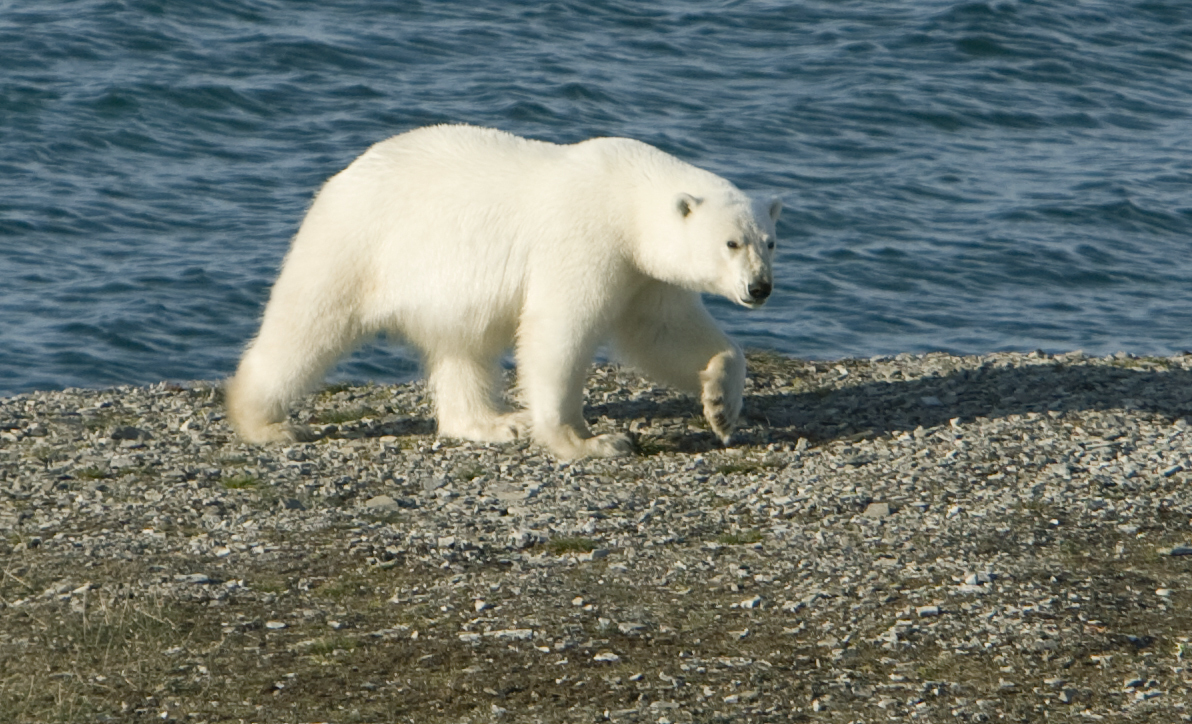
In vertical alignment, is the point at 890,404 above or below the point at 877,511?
below

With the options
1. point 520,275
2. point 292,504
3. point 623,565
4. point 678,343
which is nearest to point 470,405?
point 520,275

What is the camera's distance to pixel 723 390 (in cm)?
688

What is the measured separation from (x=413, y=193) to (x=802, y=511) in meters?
2.36

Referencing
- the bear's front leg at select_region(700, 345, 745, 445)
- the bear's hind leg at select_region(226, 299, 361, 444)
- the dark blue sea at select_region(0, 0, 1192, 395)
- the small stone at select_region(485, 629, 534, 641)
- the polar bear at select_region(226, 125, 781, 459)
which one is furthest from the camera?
the dark blue sea at select_region(0, 0, 1192, 395)

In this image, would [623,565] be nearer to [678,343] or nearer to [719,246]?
[719,246]

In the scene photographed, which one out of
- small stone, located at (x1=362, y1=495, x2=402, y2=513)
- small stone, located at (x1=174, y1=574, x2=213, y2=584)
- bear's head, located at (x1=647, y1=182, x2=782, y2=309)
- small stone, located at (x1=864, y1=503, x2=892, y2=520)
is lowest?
small stone, located at (x1=362, y1=495, x2=402, y2=513)

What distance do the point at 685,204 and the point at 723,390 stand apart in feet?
2.87

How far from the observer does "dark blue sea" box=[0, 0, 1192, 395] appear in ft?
42.5

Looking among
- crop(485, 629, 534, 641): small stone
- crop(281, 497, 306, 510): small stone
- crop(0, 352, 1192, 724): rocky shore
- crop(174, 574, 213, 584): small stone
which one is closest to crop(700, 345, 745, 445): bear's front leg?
crop(0, 352, 1192, 724): rocky shore

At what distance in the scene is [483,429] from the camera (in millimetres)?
7391

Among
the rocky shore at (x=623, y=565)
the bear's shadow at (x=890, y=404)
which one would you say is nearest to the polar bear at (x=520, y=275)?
the rocky shore at (x=623, y=565)

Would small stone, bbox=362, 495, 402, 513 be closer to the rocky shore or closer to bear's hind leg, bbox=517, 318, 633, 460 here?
the rocky shore

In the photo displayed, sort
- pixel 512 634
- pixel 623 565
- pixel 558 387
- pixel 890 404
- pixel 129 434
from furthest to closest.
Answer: pixel 890 404
pixel 129 434
pixel 558 387
pixel 623 565
pixel 512 634

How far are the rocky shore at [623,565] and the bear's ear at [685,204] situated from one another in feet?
3.69
